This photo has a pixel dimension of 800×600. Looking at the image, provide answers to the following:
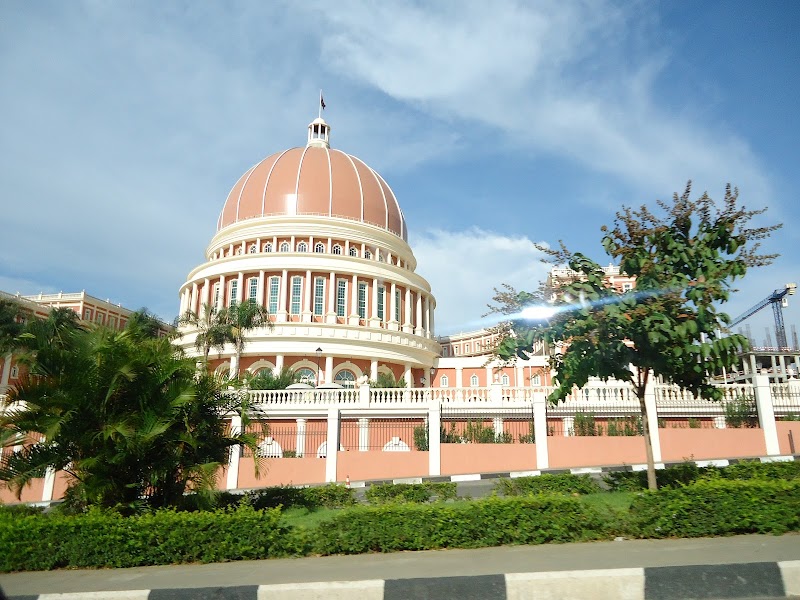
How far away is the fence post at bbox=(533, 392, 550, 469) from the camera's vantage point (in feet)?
58.3

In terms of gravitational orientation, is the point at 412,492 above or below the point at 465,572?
above

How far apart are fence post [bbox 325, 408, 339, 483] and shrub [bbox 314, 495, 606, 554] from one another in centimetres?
1035

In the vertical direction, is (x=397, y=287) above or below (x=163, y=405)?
above

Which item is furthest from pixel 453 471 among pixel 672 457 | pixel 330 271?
pixel 330 271

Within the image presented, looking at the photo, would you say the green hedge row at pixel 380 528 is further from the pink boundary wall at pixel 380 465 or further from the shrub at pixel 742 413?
the shrub at pixel 742 413

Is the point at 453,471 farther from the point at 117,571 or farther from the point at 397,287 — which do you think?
the point at 397,287

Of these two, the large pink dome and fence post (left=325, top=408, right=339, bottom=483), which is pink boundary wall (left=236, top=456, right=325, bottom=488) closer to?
fence post (left=325, top=408, right=339, bottom=483)

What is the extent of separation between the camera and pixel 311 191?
40.5 metres

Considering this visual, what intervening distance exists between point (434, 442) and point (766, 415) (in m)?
10.8

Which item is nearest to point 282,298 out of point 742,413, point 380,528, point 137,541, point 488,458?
point 488,458

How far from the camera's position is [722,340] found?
9.42 metres

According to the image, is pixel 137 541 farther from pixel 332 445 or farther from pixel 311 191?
pixel 311 191

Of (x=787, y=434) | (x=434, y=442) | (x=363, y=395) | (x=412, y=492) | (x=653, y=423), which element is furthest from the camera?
(x=363, y=395)

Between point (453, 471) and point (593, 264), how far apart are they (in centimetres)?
979
